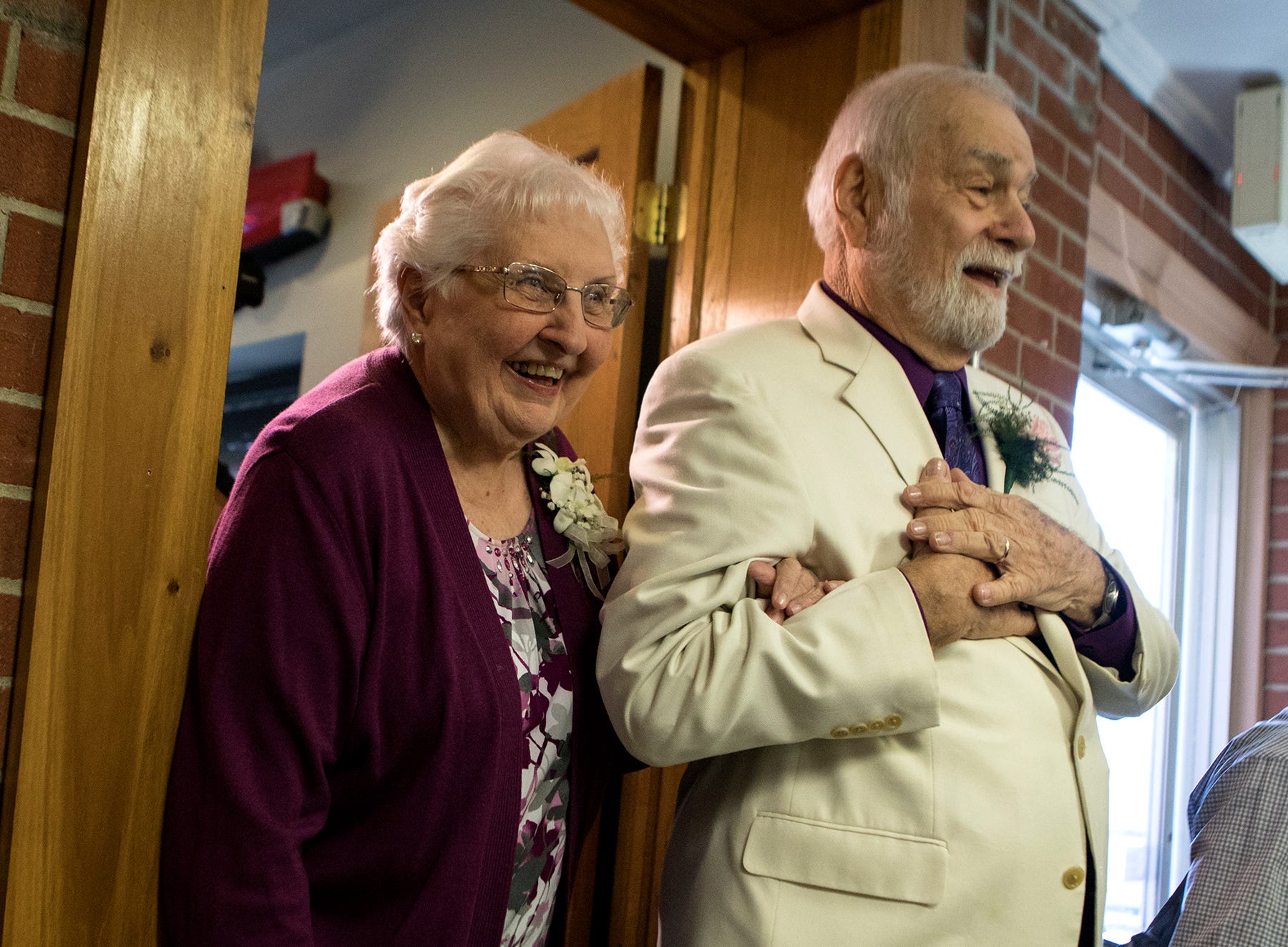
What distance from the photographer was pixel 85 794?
121cm

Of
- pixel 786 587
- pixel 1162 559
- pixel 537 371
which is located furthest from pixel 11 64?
pixel 1162 559

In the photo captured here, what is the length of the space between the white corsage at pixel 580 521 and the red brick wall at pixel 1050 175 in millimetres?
1263

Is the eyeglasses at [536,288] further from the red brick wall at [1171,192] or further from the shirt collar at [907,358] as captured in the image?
the red brick wall at [1171,192]

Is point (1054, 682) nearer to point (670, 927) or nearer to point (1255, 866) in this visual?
point (1255, 866)

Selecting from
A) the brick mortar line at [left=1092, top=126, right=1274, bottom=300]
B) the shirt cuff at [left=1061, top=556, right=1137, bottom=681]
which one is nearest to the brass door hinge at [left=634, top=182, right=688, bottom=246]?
the shirt cuff at [left=1061, top=556, right=1137, bottom=681]

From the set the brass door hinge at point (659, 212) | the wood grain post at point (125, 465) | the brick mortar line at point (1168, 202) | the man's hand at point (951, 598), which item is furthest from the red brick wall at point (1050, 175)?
the wood grain post at point (125, 465)

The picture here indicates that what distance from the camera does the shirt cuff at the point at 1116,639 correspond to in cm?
170

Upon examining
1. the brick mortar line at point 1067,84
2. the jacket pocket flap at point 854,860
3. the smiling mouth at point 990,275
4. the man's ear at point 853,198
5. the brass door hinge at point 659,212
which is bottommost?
the jacket pocket flap at point 854,860

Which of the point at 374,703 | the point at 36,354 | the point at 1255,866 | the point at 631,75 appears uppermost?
the point at 631,75

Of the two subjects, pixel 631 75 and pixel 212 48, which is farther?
pixel 631 75

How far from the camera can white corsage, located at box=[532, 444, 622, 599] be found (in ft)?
5.60

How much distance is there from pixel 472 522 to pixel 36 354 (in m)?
0.59

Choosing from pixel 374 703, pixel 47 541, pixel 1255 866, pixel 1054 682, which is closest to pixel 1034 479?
pixel 1054 682

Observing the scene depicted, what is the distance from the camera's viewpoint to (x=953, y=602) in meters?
1.49
